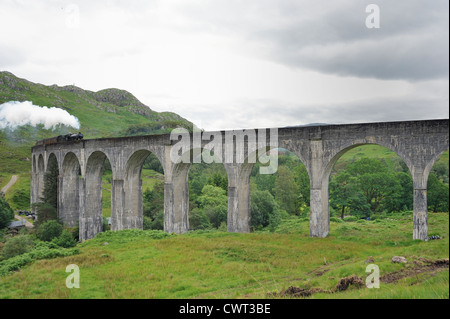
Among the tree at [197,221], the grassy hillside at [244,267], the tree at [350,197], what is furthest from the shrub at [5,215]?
the tree at [350,197]

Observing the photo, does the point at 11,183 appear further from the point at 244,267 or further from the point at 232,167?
the point at 244,267

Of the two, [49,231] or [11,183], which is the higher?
[11,183]

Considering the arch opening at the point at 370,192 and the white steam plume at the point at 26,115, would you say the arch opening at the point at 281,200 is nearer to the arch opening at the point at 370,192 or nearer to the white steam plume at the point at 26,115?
the arch opening at the point at 370,192

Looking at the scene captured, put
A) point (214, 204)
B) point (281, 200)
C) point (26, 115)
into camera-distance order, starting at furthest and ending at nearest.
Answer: point (26, 115) < point (281, 200) < point (214, 204)

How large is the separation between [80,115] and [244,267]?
4475 inches

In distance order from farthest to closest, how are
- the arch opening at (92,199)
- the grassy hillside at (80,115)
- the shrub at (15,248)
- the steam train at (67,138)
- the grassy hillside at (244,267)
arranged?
the grassy hillside at (80,115), the steam train at (67,138), the arch opening at (92,199), the shrub at (15,248), the grassy hillside at (244,267)

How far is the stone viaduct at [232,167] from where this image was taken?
18.0 metres

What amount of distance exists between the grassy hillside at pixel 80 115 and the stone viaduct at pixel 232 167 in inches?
1763

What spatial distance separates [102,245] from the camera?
2273 cm

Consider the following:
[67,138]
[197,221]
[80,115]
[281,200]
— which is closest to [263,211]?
[197,221]

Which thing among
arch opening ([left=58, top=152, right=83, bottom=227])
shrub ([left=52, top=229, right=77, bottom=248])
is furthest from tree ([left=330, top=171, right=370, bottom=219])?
arch opening ([left=58, top=152, right=83, bottom=227])

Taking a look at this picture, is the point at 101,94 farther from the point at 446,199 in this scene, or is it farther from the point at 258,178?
the point at 446,199

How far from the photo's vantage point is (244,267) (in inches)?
607
